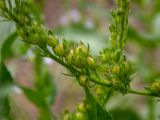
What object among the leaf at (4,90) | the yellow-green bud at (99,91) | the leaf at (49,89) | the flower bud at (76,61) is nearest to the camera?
the flower bud at (76,61)

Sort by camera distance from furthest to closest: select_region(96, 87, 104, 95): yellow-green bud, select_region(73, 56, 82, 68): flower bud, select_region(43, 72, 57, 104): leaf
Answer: select_region(43, 72, 57, 104): leaf, select_region(96, 87, 104, 95): yellow-green bud, select_region(73, 56, 82, 68): flower bud

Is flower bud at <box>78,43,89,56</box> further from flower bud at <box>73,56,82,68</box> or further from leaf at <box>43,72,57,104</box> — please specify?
leaf at <box>43,72,57,104</box>

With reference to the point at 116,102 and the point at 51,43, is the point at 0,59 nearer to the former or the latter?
the point at 51,43

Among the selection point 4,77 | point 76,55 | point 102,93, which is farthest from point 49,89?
point 76,55

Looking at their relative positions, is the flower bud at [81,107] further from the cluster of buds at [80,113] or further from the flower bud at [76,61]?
the flower bud at [76,61]

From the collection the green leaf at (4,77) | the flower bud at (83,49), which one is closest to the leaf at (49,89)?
the green leaf at (4,77)

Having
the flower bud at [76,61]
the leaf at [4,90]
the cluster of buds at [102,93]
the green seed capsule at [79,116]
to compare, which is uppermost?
the flower bud at [76,61]

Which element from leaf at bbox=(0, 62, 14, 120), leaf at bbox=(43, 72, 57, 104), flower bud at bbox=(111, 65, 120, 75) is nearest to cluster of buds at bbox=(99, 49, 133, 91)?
flower bud at bbox=(111, 65, 120, 75)
